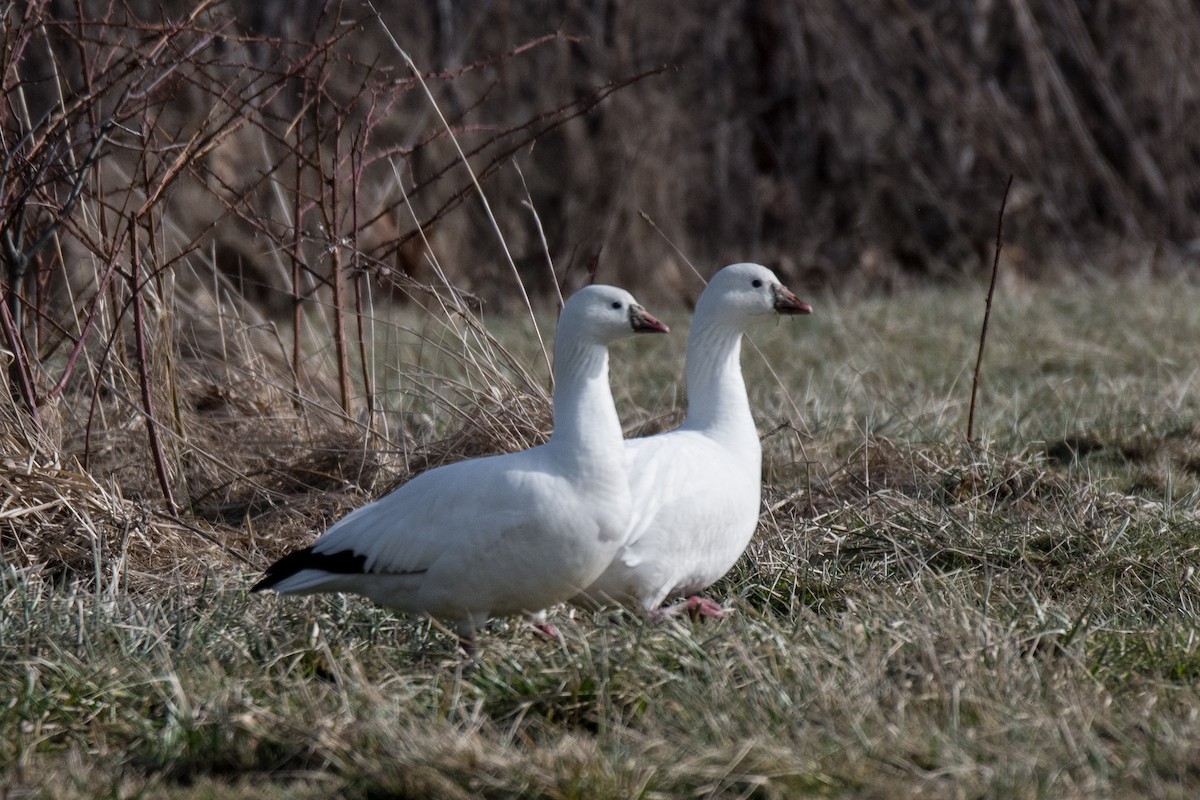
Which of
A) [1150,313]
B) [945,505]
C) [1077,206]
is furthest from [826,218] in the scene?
[945,505]

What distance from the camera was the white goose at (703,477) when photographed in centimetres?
323

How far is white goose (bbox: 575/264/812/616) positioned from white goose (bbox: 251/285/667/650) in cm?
18

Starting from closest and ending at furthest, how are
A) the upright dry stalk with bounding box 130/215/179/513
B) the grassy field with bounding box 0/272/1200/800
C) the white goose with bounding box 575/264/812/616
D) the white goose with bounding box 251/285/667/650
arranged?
the grassy field with bounding box 0/272/1200/800 < the white goose with bounding box 251/285/667/650 < the white goose with bounding box 575/264/812/616 < the upright dry stalk with bounding box 130/215/179/513

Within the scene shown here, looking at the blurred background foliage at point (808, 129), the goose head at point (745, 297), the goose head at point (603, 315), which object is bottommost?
the blurred background foliage at point (808, 129)

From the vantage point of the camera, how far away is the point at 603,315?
312 cm

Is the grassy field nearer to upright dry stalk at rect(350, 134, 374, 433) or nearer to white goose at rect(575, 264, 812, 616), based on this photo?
white goose at rect(575, 264, 812, 616)

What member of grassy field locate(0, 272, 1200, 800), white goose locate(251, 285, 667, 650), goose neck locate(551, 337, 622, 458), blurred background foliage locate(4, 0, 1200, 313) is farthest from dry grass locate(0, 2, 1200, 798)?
blurred background foliage locate(4, 0, 1200, 313)

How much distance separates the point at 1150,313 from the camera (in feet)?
23.7

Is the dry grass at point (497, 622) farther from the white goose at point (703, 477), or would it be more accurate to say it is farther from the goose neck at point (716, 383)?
the goose neck at point (716, 383)

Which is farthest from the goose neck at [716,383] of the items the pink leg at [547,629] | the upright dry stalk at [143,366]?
the upright dry stalk at [143,366]

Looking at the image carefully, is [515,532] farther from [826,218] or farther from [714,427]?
[826,218]

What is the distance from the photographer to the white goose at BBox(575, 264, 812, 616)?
3.23m

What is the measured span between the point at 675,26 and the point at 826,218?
69.4 inches

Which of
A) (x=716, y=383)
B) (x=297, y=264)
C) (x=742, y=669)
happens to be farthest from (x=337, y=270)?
(x=742, y=669)
